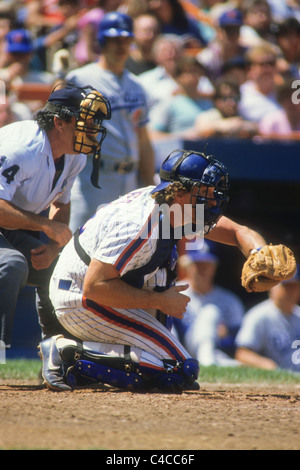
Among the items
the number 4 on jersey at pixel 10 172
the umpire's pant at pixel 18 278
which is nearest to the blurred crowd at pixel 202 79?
the umpire's pant at pixel 18 278

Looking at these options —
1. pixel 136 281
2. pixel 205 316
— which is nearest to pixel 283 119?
pixel 205 316

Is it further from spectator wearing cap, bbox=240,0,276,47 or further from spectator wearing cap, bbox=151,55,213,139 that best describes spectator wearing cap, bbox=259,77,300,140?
spectator wearing cap, bbox=240,0,276,47

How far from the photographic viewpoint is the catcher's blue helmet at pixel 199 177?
4.12m

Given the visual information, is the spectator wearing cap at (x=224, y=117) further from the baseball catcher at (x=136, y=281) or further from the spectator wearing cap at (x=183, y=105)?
the baseball catcher at (x=136, y=281)

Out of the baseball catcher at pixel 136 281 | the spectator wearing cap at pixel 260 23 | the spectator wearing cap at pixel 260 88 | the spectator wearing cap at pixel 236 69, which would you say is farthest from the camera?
the spectator wearing cap at pixel 260 23

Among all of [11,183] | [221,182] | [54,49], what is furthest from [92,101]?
[54,49]

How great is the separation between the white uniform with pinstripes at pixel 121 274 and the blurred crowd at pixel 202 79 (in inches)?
125

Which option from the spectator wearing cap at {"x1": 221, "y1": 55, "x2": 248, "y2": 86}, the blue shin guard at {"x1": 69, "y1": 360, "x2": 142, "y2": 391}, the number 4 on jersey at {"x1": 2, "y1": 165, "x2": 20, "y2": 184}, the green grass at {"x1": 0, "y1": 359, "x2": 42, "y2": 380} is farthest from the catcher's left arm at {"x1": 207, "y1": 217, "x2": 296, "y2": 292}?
the spectator wearing cap at {"x1": 221, "y1": 55, "x2": 248, "y2": 86}

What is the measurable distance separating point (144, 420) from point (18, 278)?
4.03 ft

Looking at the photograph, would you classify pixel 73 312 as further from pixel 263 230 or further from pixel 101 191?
pixel 263 230

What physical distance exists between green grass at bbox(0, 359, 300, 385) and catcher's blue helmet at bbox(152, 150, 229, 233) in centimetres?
164

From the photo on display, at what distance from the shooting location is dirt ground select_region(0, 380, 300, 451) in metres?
3.05

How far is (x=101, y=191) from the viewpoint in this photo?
6.12m

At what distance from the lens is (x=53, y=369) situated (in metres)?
4.34
